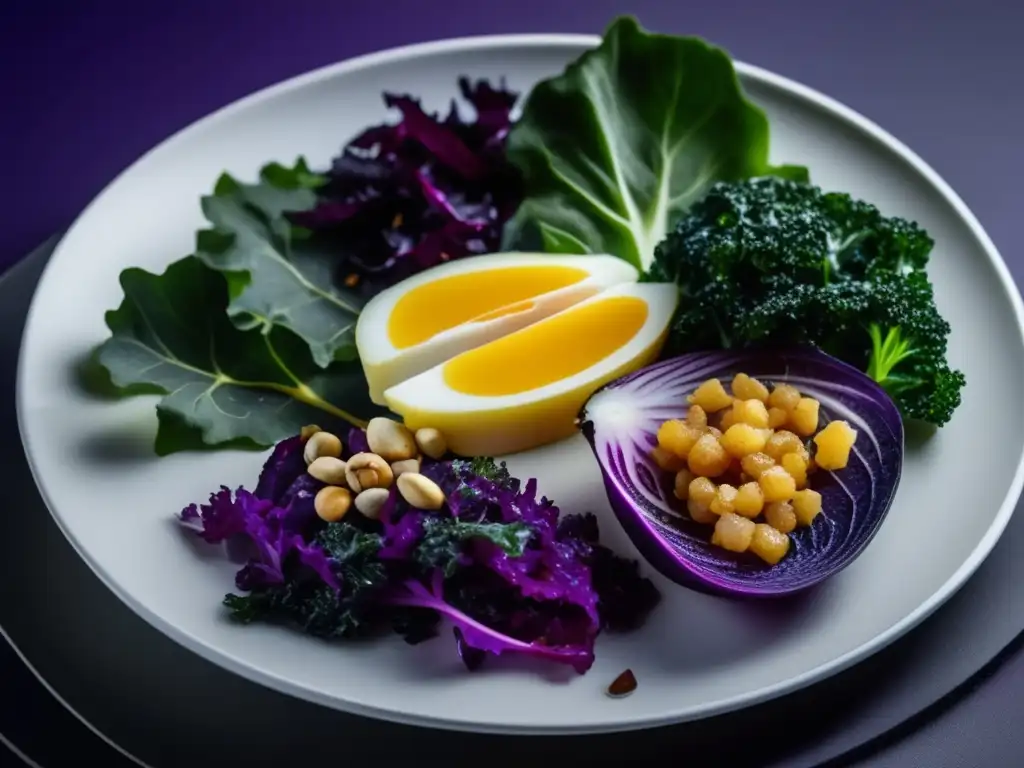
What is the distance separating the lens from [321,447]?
2801 mm

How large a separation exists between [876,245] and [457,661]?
4.87 ft

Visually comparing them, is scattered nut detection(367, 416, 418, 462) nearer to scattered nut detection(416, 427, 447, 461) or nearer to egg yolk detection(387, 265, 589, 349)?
scattered nut detection(416, 427, 447, 461)

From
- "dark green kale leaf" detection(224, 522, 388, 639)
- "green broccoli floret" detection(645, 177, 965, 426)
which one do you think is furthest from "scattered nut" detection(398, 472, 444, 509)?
"green broccoli floret" detection(645, 177, 965, 426)

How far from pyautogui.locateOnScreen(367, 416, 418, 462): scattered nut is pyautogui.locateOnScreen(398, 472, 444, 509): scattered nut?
20 cm

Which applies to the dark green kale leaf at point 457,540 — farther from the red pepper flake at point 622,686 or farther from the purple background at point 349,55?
the purple background at point 349,55

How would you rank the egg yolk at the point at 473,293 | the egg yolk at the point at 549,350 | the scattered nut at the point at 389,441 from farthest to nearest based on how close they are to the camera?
1. the egg yolk at the point at 473,293
2. the egg yolk at the point at 549,350
3. the scattered nut at the point at 389,441

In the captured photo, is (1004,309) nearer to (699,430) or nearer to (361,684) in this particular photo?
(699,430)

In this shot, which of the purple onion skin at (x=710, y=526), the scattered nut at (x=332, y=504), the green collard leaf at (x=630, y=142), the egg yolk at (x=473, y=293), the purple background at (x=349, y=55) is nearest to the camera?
the purple onion skin at (x=710, y=526)

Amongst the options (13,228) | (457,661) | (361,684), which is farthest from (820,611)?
(13,228)

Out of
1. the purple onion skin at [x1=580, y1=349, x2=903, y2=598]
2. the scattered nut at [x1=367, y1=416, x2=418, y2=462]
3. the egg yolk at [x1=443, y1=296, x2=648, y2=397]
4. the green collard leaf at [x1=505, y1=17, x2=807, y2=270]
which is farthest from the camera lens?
the green collard leaf at [x1=505, y1=17, x2=807, y2=270]

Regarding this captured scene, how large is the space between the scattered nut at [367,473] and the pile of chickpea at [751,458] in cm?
59

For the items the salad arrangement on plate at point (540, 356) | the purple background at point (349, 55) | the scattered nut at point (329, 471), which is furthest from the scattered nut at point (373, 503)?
the purple background at point (349, 55)

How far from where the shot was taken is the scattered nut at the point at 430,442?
2.85m

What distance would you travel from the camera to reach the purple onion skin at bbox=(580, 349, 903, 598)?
100 inches
